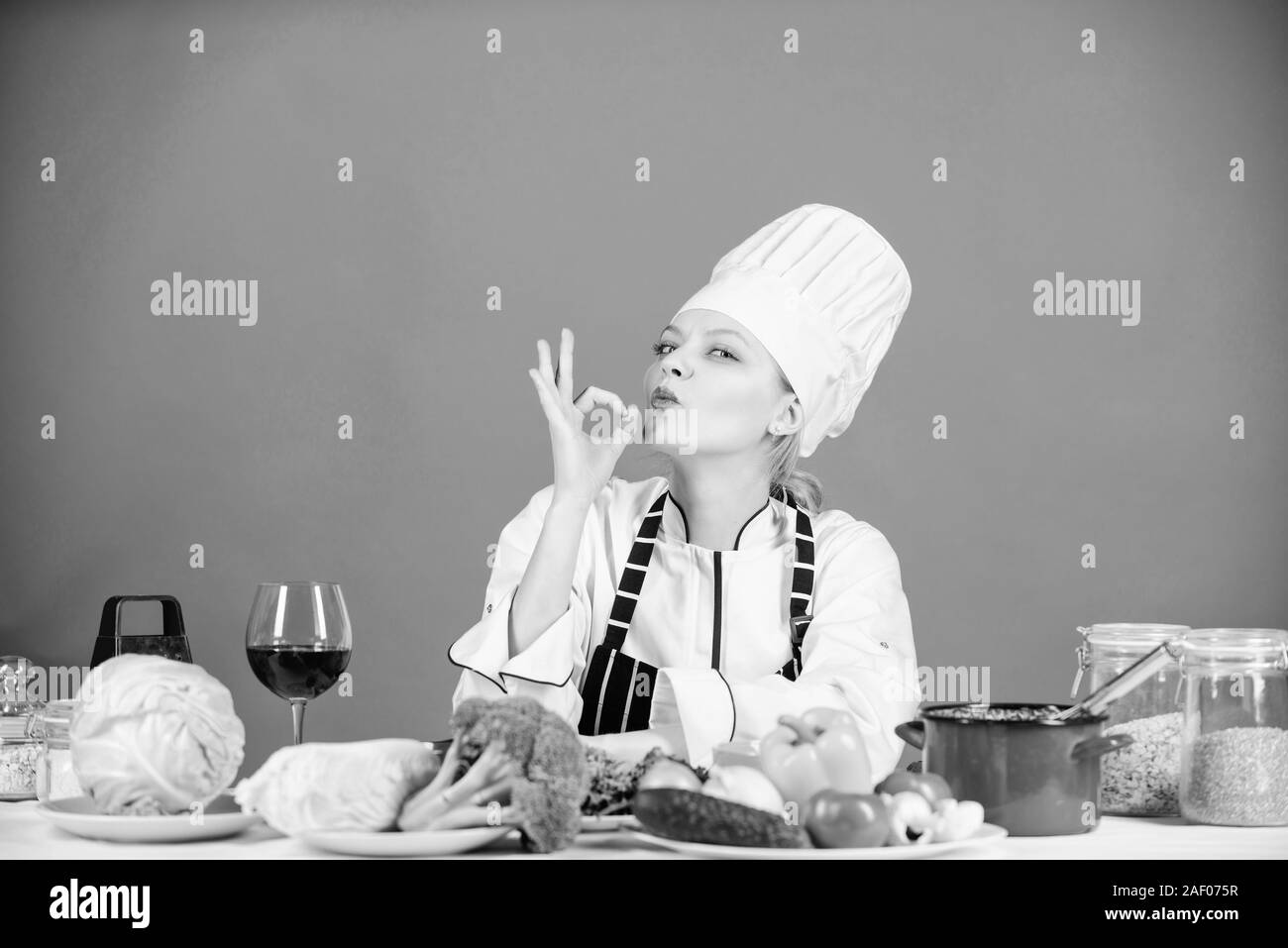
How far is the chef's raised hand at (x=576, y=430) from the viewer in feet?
7.61

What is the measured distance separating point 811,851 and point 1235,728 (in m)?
0.65

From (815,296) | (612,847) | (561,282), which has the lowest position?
(612,847)

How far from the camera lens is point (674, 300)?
484cm

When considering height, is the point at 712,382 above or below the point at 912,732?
above

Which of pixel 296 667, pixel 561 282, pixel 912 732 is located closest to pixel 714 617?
pixel 912 732

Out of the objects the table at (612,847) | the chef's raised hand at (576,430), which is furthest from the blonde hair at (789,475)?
the table at (612,847)

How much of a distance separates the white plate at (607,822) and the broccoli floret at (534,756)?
0.15m

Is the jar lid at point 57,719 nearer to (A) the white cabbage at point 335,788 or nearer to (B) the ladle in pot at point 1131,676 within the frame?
(A) the white cabbage at point 335,788

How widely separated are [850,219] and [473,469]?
7.80ft

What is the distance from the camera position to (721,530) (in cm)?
273

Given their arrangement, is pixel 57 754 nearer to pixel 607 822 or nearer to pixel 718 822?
pixel 607 822

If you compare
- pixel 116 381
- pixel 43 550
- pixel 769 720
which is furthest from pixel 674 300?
pixel 769 720

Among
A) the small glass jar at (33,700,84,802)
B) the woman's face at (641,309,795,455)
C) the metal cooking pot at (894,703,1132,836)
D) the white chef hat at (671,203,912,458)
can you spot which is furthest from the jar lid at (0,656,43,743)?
the white chef hat at (671,203,912,458)
